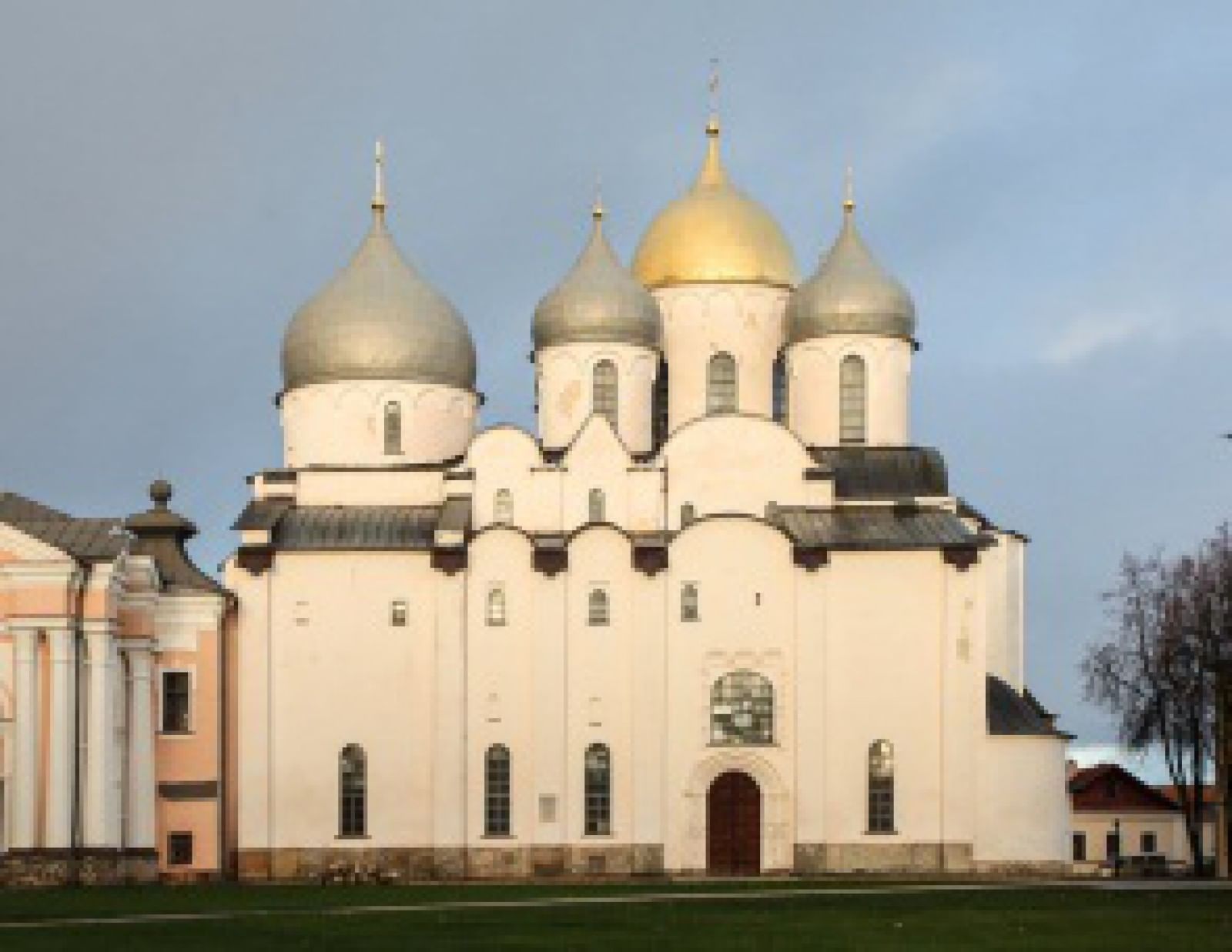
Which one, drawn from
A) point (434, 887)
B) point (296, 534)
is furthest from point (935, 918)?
point (296, 534)

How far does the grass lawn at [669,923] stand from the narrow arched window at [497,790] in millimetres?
13681

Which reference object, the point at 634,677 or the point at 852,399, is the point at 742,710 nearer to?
the point at 634,677

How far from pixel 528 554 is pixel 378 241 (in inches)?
439

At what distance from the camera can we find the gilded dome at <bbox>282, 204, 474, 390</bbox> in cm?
7038

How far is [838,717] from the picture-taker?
65.4 m

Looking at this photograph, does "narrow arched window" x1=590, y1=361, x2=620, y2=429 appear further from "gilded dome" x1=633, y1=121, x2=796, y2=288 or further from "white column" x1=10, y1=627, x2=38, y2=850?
"white column" x1=10, y1=627, x2=38, y2=850

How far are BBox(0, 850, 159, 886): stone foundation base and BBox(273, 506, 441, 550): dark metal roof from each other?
9826 mm

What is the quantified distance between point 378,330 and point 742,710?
14.5 m

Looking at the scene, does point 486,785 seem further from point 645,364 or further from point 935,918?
point 935,918

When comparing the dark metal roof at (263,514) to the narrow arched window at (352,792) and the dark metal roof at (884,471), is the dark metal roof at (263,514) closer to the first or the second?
the narrow arched window at (352,792)

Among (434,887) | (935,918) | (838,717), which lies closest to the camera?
(935,918)

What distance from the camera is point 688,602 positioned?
2594 inches

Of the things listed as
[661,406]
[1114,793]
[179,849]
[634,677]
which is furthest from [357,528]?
[1114,793]

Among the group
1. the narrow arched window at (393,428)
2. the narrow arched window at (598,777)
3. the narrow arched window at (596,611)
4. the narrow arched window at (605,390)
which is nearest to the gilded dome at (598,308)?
the narrow arched window at (605,390)
